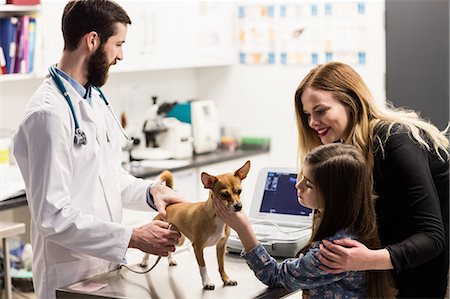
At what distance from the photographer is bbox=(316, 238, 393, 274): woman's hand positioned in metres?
1.96

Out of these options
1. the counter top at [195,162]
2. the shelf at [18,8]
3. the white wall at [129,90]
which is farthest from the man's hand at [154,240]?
the white wall at [129,90]

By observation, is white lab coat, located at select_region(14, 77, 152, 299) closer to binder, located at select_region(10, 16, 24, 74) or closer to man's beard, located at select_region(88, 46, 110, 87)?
man's beard, located at select_region(88, 46, 110, 87)

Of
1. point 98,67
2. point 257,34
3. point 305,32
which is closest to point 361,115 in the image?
point 98,67

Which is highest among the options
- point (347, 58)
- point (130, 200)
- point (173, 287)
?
point (347, 58)

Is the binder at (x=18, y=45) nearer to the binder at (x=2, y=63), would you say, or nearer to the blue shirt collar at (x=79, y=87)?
the binder at (x=2, y=63)

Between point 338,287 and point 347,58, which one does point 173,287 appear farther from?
point 347,58

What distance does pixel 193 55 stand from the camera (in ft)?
16.9

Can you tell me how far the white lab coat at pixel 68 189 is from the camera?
211cm

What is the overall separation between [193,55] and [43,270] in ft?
9.91

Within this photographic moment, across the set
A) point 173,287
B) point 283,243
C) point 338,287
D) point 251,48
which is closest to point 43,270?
point 173,287

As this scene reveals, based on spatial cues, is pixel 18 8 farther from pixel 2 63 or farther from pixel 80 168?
pixel 80 168

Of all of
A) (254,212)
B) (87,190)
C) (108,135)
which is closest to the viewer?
(87,190)

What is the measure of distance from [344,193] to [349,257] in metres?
0.17

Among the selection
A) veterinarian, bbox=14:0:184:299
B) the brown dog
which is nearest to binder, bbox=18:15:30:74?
veterinarian, bbox=14:0:184:299
